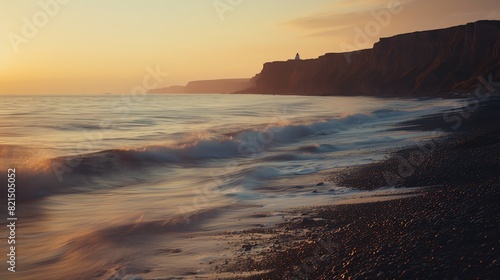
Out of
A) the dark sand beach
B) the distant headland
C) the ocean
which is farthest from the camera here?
the distant headland

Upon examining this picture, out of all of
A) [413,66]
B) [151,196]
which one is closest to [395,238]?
[151,196]

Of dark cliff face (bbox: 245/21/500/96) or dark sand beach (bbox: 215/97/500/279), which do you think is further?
dark cliff face (bbox: 245/21/500/96)

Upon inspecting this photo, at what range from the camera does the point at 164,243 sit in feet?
21.5

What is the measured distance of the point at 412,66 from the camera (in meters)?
111

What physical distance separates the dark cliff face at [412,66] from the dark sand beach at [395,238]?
6424 centimetres

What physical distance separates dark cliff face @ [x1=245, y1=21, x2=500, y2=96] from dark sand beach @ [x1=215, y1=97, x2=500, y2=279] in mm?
64237

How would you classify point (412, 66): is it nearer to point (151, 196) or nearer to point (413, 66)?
point (413, 66)

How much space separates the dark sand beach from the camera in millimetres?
4230

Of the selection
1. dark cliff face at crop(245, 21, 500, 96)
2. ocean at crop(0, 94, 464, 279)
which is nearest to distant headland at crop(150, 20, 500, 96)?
dark cliff face at crop(245, 21, 500, 96)

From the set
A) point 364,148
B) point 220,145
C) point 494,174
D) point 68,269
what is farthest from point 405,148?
point 68,269

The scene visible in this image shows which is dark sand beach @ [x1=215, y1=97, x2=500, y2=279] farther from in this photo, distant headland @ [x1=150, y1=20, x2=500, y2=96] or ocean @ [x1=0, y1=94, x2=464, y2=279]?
distant headland @ [x1=150, y1=20, x2=500, y2=96]

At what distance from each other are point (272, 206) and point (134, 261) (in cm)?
291

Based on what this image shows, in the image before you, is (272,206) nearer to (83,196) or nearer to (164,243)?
(164,243)

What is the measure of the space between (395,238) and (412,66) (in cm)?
11318
